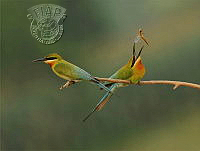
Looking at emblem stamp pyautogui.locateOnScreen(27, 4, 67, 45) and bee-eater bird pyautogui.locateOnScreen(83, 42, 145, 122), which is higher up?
emblem stamp pyautogui.locateOnScreen(27, 4, 67, 45)

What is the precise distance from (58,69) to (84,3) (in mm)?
608

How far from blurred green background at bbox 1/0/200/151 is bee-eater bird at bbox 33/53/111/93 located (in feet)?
0.81

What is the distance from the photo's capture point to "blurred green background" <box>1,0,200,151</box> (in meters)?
3.18

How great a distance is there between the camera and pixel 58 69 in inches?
113

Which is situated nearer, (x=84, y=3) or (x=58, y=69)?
(x=58, y=69)

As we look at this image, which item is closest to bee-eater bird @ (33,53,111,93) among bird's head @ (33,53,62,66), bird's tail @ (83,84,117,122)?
bird's head @ (33,53,62,66)

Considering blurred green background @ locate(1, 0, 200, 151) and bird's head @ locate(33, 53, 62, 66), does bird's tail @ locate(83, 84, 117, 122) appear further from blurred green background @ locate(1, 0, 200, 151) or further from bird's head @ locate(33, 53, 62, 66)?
bird's head @ locate(33, 53, 62, 66)

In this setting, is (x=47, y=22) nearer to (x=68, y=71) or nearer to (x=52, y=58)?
(x=52, y=58)

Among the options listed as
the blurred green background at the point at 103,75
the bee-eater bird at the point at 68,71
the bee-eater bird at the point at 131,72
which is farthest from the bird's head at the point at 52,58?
the bee-eater bird at the point at 131,72

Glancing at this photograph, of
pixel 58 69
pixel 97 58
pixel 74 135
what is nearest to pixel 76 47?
pixel 97 58

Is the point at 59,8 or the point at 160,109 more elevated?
the point at 59,8

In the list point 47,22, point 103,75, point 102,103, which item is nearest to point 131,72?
point 103,75

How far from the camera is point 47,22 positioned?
10.0 feet

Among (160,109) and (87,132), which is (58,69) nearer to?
(87,132)
